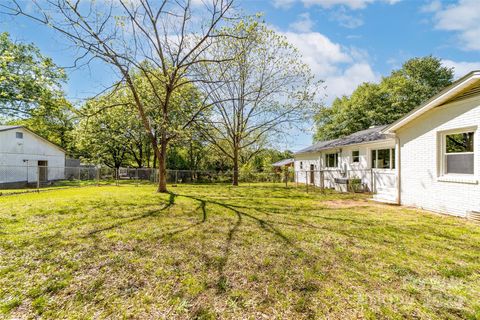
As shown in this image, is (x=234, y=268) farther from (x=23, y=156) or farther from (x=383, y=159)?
(x=23, y=156)

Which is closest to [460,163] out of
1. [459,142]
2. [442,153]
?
[442,153]

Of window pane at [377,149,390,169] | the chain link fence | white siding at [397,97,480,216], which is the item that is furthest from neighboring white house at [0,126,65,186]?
window pane at [377,149,390,169]

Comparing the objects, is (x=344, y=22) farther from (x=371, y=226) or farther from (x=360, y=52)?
(x=371, y=226)

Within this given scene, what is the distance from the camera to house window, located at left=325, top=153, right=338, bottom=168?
15568 millimetres

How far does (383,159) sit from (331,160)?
15.5ft

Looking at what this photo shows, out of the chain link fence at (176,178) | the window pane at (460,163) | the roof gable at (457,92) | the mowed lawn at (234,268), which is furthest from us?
the chain link fence at (176,178)

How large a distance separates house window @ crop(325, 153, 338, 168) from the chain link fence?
0.64 m

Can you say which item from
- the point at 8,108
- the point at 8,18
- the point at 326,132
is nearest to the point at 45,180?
the point at 8,108

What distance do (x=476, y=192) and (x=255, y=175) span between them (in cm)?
1664

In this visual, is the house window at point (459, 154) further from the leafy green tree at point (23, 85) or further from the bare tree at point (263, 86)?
the leafy green tree at point (23, 85)

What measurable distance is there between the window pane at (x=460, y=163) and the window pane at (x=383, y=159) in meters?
4.71

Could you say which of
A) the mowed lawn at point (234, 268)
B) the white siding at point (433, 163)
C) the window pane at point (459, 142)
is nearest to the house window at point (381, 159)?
the white siding at point (433, 163)

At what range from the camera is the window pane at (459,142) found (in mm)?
6375

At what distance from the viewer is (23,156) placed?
18.2m
